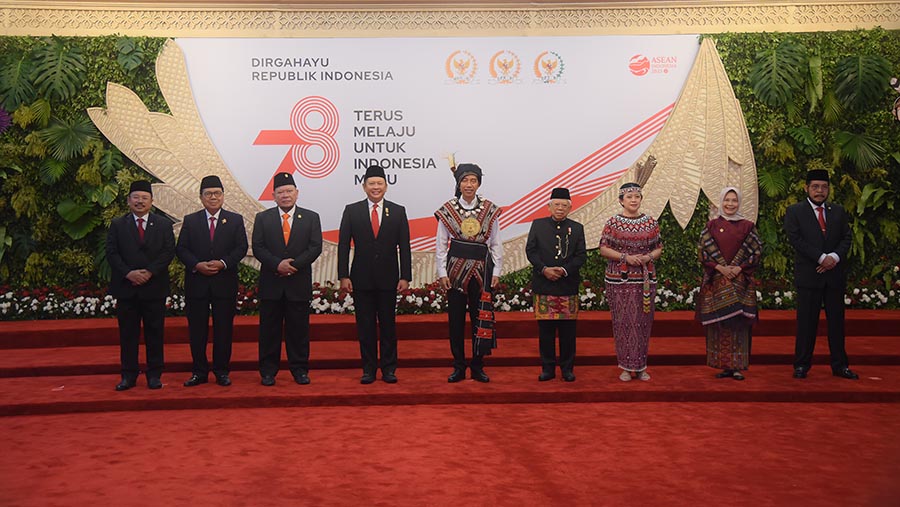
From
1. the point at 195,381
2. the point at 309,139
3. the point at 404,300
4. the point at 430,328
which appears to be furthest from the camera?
the point at 309,139

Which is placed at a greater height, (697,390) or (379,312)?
(379,312)

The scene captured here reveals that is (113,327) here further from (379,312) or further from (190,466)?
(190,466)

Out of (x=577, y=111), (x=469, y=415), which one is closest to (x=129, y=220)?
(x=469, y=415)

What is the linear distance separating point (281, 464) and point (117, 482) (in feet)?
2.21

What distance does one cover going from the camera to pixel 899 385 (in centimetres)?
505

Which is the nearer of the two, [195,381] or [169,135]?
[195,381]

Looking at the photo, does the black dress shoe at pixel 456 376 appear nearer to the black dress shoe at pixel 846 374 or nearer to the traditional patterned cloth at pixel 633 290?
the traditional patterned cloth at pixel 633 290

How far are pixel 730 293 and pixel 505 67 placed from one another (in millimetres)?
3504

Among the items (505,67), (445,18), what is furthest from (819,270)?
(445,18)

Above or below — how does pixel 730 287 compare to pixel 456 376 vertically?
above

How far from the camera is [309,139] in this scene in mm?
7746

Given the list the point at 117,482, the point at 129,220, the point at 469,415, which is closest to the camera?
the point at 117,482

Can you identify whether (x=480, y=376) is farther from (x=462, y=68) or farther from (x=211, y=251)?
(x=462, y=68)

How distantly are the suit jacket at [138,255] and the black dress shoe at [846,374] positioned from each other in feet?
14.2
